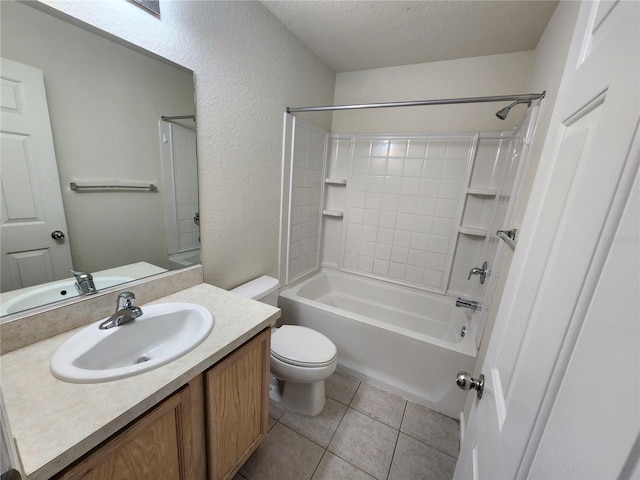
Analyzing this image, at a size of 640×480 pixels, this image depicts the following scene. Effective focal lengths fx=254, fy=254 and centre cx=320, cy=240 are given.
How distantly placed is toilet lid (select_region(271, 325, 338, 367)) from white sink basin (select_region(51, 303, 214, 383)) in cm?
60

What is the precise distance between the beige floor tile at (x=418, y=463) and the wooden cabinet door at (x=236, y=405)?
733 millimetres

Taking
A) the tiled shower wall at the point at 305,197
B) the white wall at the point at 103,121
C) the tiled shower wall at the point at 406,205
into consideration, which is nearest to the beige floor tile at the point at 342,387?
the tiled shower wall at the point at 305,197

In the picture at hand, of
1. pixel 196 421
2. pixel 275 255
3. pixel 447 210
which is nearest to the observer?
pixel 196 421

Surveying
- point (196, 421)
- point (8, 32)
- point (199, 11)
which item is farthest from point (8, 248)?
Answer: point (199, 11)

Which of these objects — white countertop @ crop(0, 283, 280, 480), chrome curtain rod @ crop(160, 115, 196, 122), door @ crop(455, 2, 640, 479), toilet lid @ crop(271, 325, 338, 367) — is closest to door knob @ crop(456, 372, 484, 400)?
door @ crop(455, 2, 640, 479)

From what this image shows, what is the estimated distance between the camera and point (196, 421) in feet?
2.87

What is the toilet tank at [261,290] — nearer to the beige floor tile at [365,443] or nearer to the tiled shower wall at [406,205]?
the beige floor tile at [365,443]

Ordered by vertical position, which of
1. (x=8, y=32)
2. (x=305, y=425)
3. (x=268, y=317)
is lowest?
(x=305, y=425)

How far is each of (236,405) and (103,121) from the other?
122 centimetres

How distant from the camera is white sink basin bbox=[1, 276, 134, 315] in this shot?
0.81 metres

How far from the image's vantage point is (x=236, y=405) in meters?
1.03

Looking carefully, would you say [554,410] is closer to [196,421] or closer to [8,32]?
[196,421]

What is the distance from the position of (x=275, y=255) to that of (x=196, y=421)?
124 centimetres

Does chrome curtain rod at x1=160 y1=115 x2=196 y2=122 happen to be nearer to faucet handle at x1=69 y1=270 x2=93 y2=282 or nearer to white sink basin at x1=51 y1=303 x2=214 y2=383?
faucet handle at x1=69 y1=270 x2=93 y2=282
